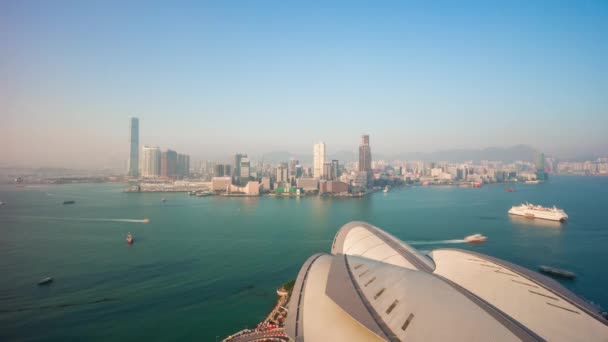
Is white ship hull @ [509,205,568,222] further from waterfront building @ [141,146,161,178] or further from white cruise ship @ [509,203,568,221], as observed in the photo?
waterfront building @ [141,146,161,178]

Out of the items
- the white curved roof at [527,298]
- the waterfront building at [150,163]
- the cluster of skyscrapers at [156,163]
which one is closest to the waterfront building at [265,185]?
the cluster of skyscrapers at [156,163]

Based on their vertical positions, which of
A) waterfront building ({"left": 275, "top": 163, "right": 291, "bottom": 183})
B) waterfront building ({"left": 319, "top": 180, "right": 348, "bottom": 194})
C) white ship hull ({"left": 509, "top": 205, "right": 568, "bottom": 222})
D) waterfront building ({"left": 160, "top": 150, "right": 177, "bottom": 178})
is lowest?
white ship hull ({"left": 509, "top": 205, "right": 568, "bottom": 222})

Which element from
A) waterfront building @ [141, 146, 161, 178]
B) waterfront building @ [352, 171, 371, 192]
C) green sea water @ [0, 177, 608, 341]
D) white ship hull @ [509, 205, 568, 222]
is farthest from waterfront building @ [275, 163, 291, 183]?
white ship hull @ [509, 205, 568, 222]

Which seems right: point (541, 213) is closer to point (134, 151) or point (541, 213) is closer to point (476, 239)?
point (476, 239)

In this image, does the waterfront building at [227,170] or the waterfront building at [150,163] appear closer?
the waterfront building at [227,170]

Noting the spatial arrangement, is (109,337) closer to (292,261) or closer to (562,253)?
(292,261)

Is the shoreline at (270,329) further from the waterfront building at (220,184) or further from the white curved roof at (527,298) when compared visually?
the waterfront building at (220,184)
